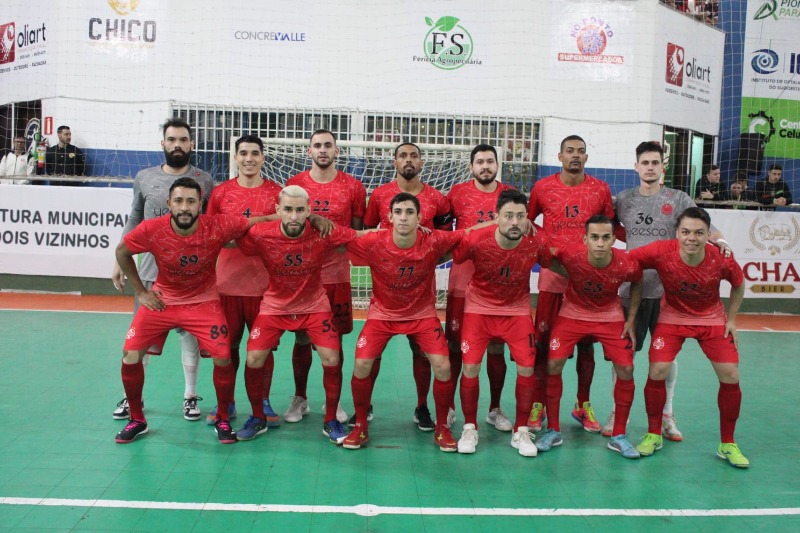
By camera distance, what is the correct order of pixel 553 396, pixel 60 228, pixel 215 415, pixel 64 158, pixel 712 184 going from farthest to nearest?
pixel 712 184 → pixel 64 158 → pixel 60 228 → pixel 215 415 → pixel 553 396

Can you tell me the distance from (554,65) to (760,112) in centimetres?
532

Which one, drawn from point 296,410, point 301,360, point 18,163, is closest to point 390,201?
point 301,360

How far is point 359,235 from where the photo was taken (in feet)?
17.0

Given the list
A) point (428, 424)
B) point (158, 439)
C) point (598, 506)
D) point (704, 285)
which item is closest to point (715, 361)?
point (704, 285)

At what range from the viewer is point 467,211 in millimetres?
5512

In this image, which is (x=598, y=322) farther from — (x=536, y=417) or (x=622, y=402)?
(x=536, y=417)

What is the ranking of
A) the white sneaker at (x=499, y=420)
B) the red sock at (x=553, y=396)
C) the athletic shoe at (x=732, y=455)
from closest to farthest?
the athletic shoe at (x=732, y=455), the red sock at (x=553, y=396), the white sneaker at (x=499, y=420)

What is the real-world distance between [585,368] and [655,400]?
676 millimetres

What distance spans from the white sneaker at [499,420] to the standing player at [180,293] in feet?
6.54

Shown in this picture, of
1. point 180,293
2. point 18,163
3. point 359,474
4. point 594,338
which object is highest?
point 18,163

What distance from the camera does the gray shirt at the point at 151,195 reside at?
5.48m

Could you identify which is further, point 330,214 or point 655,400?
point 330,214

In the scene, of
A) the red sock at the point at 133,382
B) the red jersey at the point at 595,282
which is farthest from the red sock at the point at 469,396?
the red sock at the point at 133,382

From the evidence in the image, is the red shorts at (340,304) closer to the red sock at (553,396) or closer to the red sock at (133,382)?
the red sock at (133,382)
